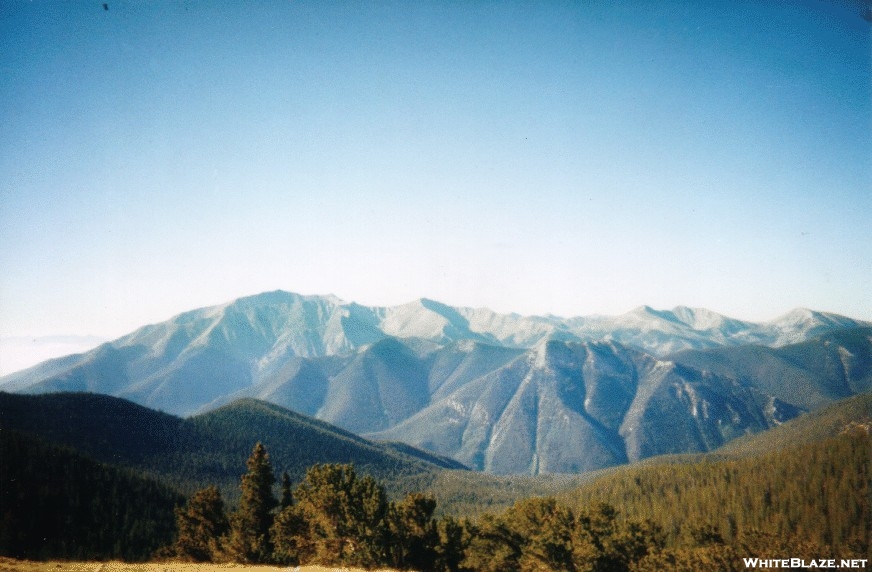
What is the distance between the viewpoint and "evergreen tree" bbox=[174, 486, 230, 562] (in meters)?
53.5

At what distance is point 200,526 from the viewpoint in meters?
54.3

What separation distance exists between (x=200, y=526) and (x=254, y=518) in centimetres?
917

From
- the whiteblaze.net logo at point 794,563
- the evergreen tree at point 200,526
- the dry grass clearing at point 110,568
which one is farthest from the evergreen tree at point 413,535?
the whiteblaze.net logo at point 794,563

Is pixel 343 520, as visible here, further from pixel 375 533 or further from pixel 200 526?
pixel 200 526

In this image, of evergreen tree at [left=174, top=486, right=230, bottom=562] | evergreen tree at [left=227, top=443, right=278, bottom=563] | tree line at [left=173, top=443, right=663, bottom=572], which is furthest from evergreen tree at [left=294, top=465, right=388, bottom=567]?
evergreen tree at [left=174, top=486, right=230, bottom=562]

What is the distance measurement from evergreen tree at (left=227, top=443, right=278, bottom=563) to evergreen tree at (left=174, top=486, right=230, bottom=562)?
4011 mm

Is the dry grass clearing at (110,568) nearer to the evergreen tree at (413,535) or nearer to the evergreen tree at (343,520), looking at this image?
the evergreen tree at (343,520)

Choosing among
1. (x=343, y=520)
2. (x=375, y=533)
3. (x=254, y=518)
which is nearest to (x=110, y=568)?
(x=343, y=520)

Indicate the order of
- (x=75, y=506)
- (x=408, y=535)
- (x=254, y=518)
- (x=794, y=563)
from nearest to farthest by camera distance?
1. (x=408, y=535)
2. (x=254, y=518)
3. (x=794, y=563)
4. (x=75, y=506)

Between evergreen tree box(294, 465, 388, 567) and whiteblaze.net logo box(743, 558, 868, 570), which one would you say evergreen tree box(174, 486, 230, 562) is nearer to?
evergreen tree box(294, 465, 388, 567)

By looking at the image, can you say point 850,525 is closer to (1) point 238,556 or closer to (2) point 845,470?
(2) point 845,470

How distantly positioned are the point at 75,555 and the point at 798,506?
199220 mm

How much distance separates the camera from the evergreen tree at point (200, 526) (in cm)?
5347

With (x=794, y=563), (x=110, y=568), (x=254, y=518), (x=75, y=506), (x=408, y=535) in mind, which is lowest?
(x=75, y=506)
